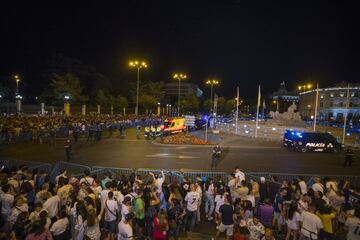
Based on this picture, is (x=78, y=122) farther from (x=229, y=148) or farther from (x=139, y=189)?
(x=139, y=189)

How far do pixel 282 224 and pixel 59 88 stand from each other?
68.4 m

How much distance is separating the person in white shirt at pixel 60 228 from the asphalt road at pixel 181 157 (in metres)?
12.7

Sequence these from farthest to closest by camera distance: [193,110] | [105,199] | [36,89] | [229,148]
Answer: [193,110], [36,89], [229,148], [105,199]

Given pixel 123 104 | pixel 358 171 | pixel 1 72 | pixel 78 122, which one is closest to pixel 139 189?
pixel 358 171

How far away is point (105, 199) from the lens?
9.45 meters

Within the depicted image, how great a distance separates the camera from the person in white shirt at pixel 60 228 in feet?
24.3

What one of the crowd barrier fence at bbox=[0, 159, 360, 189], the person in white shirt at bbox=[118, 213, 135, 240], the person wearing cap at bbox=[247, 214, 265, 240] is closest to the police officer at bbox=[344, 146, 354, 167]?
the crowd barrier fence at bbox=[0, 159, 360, 189]

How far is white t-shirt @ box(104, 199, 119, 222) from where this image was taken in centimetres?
884

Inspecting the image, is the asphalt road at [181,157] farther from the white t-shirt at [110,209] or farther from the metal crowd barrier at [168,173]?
the white t-shirt at [110,209]

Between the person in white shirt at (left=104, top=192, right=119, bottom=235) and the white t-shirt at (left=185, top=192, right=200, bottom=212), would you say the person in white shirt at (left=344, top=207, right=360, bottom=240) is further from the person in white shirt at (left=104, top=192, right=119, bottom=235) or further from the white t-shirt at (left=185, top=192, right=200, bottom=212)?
the person in white shirt at (left=104, top=192, right=119, bottom=235)

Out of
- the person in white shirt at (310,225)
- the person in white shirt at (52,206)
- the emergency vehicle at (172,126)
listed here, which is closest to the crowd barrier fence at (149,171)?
the person in white shirt at (52,206)

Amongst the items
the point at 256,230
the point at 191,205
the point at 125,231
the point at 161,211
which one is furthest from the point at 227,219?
the point at 125,231

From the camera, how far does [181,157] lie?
24.2 meters

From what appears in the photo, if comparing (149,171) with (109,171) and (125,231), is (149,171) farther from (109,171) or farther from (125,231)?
(125,231)
